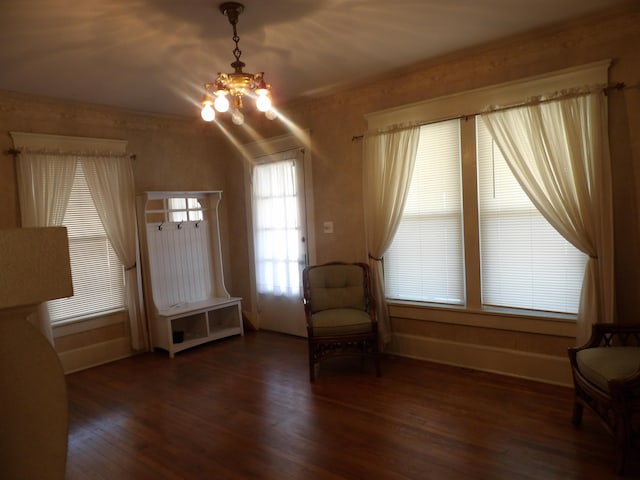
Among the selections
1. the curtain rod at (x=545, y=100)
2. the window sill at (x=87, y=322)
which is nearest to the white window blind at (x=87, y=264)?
the window sill at (x=87, y=322)

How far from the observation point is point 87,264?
14.6ft

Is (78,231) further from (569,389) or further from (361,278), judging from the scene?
(569,389)

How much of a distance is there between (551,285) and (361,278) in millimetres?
1604

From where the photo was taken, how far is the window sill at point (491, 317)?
339cm

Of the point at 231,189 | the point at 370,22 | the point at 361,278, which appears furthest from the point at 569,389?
the point at 231,189

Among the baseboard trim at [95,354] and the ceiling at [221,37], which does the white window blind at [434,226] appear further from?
the baseboard trim at [95,354]

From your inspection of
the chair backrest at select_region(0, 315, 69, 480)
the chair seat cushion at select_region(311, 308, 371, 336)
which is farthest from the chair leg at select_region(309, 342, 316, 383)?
the chair backrest at select_region(0, 315, 69, 480)

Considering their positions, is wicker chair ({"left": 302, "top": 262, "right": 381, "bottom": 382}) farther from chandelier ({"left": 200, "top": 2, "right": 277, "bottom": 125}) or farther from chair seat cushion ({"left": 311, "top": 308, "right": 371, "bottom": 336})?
chandelier ({"left": 200, "top": 2, "right": 277, "bottom": 125})

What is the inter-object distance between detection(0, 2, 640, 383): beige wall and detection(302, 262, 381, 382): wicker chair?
1.08 feet

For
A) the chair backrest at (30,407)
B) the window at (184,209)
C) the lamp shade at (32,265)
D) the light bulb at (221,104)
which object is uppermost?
the light bulb at (221,104)

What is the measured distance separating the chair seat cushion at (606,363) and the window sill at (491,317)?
65 cm

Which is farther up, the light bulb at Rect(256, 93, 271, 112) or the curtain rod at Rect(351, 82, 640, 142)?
the curtain rod at Rect(351, 82, 640, 142)

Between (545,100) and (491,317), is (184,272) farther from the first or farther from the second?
(545,100)

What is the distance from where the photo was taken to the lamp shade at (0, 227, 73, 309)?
1.75 ft
